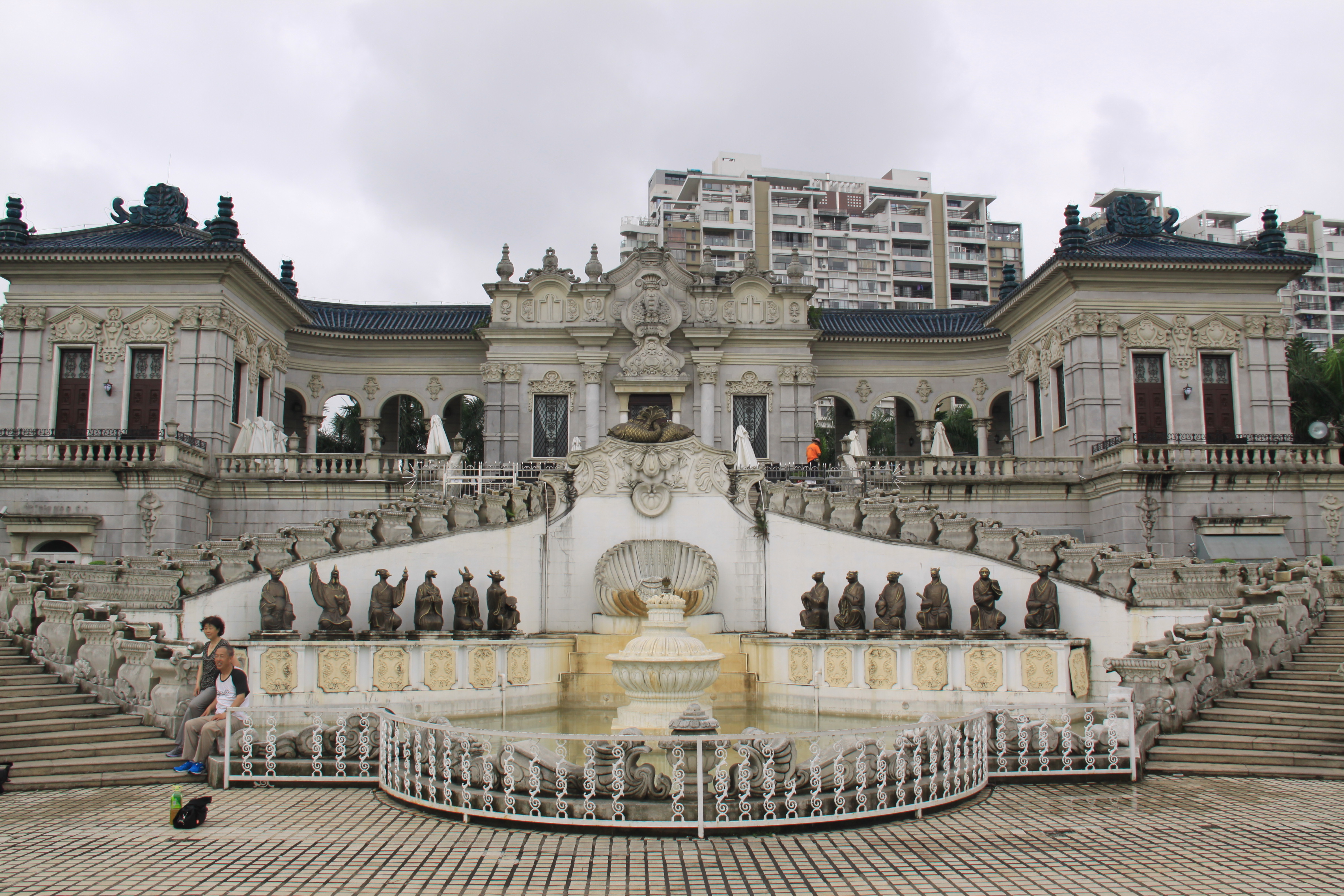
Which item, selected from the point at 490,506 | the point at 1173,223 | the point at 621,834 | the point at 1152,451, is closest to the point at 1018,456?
the point at 1152,451

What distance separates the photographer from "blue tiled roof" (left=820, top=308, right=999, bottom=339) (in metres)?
35.3

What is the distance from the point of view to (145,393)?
28.2 m

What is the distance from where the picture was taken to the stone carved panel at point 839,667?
16.2m

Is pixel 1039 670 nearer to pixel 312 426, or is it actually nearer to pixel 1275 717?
pixel 1275 717

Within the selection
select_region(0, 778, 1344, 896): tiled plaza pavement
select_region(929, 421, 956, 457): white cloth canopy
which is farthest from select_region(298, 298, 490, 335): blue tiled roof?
select_region(0, 778, 1344, 896): tiled plaza pavement

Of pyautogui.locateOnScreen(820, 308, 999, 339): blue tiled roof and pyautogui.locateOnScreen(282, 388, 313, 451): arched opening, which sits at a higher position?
pyautogui.locateOnScreen(820, 308, 999, 339): blue tiled roof

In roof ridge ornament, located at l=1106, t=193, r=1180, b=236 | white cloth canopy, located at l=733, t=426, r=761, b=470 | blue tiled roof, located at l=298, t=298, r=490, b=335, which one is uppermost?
roof ridge ornament, located at l=1106, t=193, r=1180, b=236

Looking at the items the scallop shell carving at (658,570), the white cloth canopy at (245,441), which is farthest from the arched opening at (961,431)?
the white cloth canopy at (245,441)

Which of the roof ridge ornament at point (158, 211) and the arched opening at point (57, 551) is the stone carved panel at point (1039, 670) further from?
the roof ridge ornament at point (158, 211)

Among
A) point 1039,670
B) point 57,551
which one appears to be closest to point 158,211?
point 57,551

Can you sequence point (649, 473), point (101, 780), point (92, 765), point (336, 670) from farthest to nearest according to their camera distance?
point (649, 473) < point (336, 670) < point (92, 765) < point (101, 780)

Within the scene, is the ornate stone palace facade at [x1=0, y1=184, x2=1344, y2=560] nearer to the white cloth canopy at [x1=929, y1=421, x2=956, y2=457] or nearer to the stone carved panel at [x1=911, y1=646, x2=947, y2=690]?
the white cloth canopy at [x1=929, y1=421, x2=956, y2=457]

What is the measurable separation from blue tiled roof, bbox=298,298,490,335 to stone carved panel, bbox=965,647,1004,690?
76.6ft

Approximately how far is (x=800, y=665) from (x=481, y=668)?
529 centimetres
